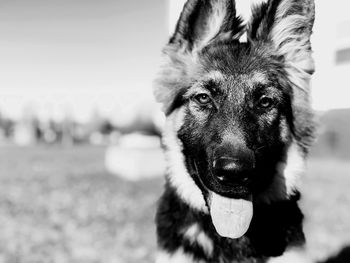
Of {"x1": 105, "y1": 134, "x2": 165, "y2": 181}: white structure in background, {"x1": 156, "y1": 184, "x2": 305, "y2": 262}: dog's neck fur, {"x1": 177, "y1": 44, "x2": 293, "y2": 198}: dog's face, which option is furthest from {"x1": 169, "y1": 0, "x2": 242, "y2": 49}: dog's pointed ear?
{"x1": 105, "y1": 134, "x2": 165, "y2": 181}: white structure in background

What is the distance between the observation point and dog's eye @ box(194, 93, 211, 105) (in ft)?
11.5

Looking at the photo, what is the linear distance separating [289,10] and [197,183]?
167 centimetres

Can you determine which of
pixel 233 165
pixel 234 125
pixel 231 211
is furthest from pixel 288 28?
pixel 231 211

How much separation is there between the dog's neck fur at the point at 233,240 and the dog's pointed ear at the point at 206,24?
147 cm

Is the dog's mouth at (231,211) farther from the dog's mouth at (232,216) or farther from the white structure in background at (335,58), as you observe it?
the white structure in background at (335,58)

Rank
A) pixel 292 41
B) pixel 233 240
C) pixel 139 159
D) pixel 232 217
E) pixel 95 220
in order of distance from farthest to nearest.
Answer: pixel 139 159
pixel 95 220
pixel 292 41
pixel 233 240
pixel 232 217

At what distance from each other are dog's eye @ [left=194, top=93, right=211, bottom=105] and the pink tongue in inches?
33.3

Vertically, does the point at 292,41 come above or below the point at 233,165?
above

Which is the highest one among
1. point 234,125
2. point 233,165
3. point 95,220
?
point 234,125

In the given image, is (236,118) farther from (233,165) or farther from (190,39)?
(190,39)

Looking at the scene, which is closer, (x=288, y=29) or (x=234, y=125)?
(x=234, y=125)

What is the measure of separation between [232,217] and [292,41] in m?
1.65

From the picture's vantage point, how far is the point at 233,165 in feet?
9.17

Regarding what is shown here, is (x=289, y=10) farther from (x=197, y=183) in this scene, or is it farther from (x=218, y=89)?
(x=197, y=183)
